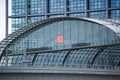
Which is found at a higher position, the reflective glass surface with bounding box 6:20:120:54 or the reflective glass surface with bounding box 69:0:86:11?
the reflective glass surface with bounding box 69:0:86:11

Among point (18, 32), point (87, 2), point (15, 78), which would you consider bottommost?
point (15, 78)

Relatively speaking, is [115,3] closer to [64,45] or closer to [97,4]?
[97,4]

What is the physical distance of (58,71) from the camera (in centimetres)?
6294

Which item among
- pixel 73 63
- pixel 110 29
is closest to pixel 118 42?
pixel 110 29

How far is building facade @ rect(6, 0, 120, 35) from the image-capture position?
5586 inches

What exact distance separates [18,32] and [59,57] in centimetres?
1734

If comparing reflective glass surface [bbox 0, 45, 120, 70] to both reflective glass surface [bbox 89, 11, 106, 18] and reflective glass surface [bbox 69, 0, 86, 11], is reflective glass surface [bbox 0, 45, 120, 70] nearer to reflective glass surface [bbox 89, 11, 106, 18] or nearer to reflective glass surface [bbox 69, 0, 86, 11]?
reflective glass surface [bbox 89, 11, 106, 18]

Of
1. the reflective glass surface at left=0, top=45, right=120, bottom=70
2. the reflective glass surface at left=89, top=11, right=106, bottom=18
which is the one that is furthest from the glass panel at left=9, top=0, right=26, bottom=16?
the reflective glass surface at left=0, top=45, right=120, bottom=70

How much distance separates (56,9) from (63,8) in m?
3.11

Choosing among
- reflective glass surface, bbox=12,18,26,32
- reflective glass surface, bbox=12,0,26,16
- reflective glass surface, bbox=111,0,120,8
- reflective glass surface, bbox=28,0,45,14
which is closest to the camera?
reflective glass surface, bbox=111,0,120,8

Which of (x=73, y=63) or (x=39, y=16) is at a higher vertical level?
(x=39, y=16)

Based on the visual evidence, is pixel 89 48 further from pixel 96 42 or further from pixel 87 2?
pixel 87 2

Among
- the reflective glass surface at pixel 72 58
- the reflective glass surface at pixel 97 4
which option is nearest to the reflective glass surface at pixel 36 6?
the reflective glass surface at pixel 97 4

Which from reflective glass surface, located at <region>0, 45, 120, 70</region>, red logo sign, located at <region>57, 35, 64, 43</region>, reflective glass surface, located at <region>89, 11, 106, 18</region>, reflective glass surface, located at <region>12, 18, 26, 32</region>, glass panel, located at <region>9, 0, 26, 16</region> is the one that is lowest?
reflective glass surface, located at <region>0, 45, 120, 70</region>
